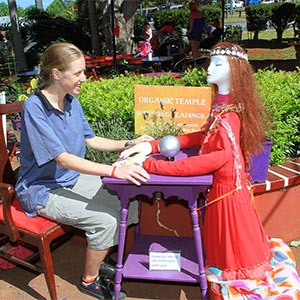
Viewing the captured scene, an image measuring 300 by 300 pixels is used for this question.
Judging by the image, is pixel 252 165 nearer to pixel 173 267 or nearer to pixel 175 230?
pixel 175 230

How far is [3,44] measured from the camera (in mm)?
13258

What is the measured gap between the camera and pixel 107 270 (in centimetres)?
242

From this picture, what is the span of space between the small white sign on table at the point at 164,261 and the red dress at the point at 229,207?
219 mm

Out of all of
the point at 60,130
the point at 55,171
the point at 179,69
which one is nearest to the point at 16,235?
the point at 55,171

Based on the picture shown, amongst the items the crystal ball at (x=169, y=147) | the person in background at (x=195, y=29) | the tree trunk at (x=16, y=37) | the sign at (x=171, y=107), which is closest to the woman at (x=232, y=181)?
the crystal ball at (x=169, y=147)

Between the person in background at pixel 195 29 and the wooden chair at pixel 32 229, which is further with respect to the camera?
the person in background at pixel 195 29

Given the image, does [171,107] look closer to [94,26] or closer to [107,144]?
[107,144]

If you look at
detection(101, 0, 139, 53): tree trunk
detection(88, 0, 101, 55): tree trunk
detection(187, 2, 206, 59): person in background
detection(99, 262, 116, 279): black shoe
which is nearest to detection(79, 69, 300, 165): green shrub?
detection(99, 262, 116, 279): black shoe

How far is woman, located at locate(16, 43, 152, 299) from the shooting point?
7.27 ft

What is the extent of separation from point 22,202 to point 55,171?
0.83 feet

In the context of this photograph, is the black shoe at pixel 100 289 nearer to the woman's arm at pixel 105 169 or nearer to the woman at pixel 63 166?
the woman at pixel 63 166

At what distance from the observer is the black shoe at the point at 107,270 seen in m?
2.41

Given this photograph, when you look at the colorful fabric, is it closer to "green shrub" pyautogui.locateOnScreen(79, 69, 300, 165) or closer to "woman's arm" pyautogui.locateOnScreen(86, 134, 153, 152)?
"woman's arm" pyautogui.locateOnScreen(86, 134, 153, 152)

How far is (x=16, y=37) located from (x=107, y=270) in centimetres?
1048
